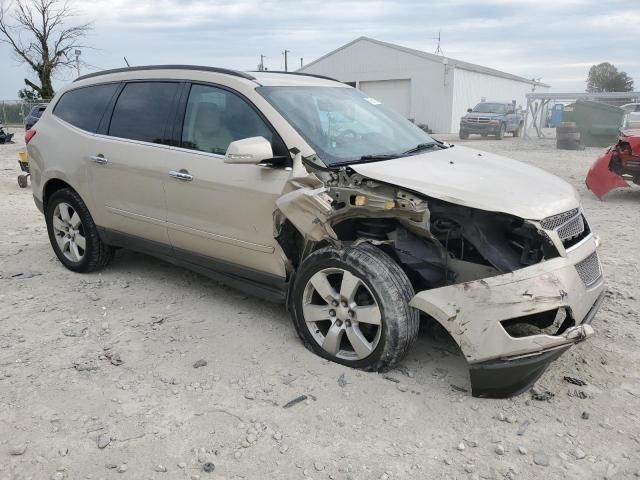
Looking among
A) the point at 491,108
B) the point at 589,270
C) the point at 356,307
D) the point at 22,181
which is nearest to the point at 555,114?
the point at 491,108

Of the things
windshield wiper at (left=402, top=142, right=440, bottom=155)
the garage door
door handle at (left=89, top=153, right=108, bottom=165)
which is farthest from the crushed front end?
the garage door

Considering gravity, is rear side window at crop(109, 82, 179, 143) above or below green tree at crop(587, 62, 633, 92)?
below

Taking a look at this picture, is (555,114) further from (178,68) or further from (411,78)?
(178,68)

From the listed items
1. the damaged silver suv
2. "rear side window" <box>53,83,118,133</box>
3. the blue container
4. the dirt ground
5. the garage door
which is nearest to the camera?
the dirt ground

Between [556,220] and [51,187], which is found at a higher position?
[556,220]

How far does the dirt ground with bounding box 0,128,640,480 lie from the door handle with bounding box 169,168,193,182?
1.04 metres

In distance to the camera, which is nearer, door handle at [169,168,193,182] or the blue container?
door handle at [169,168,193,182]

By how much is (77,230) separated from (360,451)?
355 cm

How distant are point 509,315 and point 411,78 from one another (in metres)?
31.4

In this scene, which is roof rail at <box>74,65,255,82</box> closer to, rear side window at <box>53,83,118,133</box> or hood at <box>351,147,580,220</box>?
rear side window at <box>53,83,118,133</box>

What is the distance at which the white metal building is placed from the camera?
31438mm

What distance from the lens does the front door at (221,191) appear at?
3586 millimetres

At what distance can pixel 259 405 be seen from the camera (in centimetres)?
303

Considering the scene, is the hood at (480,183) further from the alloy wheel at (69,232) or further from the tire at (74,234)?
the alloy wheel at (69,232)
